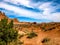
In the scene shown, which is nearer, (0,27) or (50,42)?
(0,27)

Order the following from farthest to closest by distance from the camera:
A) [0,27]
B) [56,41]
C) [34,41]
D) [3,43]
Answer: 1. [34,41]
2. [56,41]
3. [0,27]
4. [3,43]

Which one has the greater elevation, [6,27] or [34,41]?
[6,27]

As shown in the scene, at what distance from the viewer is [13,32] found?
27.4 m

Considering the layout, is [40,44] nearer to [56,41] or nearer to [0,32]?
[56,41]

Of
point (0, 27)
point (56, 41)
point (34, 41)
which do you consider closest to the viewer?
point (0, 27)

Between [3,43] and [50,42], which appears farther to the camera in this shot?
[50,42]

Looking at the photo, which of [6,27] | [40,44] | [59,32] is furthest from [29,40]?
[6,27]

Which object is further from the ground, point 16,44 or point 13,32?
point 13,32

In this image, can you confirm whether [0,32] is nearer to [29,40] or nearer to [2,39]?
[2,39]

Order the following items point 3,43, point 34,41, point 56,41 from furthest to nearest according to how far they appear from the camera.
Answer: point 34,41 → point 56,41 → point 3,43

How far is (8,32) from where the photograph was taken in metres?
27.2

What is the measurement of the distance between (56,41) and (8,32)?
8868 mm

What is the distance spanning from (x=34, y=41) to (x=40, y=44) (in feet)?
8.75

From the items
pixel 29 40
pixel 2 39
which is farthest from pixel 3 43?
pixel 29 40
